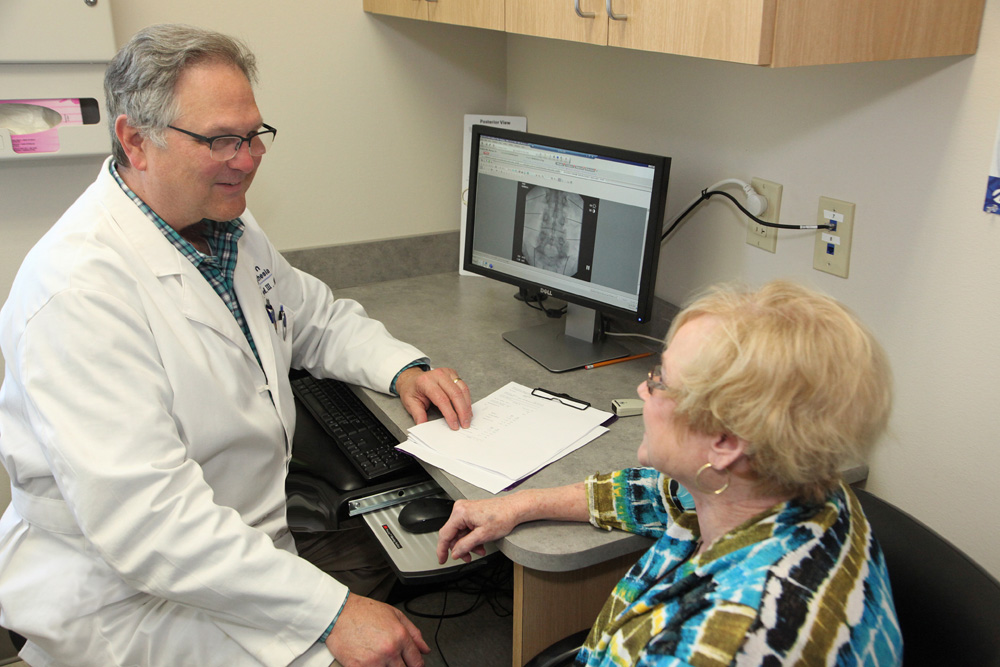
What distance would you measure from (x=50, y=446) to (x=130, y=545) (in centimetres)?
17

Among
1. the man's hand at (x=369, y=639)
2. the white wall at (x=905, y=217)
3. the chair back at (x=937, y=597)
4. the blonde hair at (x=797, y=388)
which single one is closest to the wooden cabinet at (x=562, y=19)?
the white wall at (x=905, y=217)

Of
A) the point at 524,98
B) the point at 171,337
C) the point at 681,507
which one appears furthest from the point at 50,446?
the point at 524,98

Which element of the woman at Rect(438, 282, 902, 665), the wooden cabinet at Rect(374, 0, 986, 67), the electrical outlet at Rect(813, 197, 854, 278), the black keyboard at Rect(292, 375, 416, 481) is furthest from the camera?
the black keyboard at Rect(292, 375, 416, 481)

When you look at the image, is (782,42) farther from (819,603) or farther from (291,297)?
(291,297)

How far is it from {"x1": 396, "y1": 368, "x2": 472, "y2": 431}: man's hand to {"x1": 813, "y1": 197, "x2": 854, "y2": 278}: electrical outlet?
2.25 feet

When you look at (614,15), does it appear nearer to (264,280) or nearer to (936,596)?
(264,280)

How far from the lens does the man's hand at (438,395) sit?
146 cm

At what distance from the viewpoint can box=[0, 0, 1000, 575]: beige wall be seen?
48.6 inches

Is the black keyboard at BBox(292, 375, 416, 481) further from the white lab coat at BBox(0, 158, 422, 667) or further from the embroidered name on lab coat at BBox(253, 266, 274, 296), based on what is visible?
the embroidered name on lab coat at BBox(253, 266, 274, 296)

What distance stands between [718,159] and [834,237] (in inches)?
13.2

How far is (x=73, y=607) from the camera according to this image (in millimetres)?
1213

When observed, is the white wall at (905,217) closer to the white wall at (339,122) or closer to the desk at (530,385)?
the desk at (530,385)

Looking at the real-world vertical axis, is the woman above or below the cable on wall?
below

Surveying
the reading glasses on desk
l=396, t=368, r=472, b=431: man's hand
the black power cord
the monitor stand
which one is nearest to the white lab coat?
l=396, t=368, r=472, b=431: man's hand
